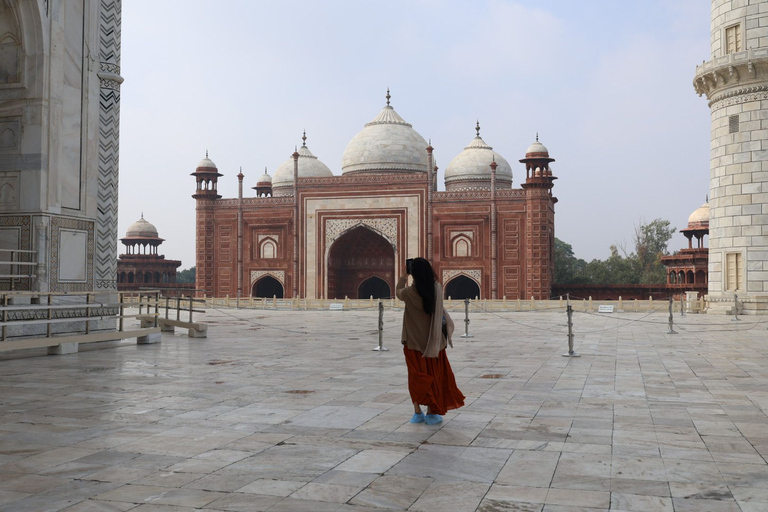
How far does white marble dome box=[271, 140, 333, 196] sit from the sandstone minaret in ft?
79.1

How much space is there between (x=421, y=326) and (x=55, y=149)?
780 cm

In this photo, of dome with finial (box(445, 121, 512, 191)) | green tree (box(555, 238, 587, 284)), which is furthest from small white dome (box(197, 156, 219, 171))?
green tree (box(555, 238, 587, 284))

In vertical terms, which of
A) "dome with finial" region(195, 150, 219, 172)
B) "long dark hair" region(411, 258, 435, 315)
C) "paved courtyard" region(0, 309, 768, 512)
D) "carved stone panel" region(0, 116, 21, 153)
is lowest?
"paved courtyard" region(0, 309, 768, 512)

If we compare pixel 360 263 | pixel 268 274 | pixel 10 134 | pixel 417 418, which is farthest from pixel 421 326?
pixel 360 263

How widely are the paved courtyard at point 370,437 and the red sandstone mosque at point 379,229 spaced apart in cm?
2266

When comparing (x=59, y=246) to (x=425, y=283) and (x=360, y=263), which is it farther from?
(x=360, y=263)

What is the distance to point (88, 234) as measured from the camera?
11023 mm

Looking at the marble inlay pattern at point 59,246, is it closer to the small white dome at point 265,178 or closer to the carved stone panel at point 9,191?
the carved stone panel at point 9,191

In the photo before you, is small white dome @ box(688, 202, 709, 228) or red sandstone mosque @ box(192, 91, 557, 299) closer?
red sandstone mosque @ box(192, 91, 557, 299)

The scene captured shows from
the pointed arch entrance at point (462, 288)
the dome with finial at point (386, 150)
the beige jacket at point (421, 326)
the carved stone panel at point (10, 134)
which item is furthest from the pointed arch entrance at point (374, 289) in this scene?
the beige jacket at point (421, 326)

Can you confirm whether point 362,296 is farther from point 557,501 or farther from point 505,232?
point 557,501

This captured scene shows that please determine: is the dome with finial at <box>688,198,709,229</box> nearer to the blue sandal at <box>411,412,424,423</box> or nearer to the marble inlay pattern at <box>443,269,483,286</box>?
the marble inlay pattern at <box>443,269,483,286</box>

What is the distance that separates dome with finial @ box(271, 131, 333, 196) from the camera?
4031cm

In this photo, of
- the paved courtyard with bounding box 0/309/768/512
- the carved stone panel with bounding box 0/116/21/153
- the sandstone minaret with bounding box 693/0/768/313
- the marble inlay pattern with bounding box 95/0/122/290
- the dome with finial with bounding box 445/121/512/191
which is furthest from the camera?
the dome with finial with bounding box 445/121/512/191
